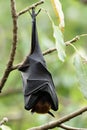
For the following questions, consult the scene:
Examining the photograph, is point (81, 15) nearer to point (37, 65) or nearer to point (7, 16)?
point (7, 16)

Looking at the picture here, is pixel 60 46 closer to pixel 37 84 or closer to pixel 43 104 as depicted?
pixel 43 104

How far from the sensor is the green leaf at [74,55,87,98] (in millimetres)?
2645

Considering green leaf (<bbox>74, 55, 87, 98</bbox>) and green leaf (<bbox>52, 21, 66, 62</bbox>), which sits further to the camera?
green leaf (<bbox>74, 55, 87, 98</bbox>)

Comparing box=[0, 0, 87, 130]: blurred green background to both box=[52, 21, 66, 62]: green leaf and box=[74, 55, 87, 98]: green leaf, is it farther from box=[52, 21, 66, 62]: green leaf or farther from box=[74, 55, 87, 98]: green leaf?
box=[52, 21, 66, 62]: green leaf

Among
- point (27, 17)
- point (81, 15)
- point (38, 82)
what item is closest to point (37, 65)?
point (38, 82)

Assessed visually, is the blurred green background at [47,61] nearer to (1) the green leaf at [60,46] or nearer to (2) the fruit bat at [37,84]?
(2) the fruit bat at [37,84]

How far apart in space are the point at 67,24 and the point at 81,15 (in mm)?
325

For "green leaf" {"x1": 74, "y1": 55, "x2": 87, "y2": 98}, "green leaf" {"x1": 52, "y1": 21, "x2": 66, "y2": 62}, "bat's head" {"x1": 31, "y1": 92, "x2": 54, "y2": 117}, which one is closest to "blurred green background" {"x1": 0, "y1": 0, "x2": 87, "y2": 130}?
"bat's head" {"x1": 31, "y1": 92, "x2": 54, "y2": 117}

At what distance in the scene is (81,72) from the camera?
2709 millimetres

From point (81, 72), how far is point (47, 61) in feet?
7.84

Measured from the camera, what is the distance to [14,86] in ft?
19.1

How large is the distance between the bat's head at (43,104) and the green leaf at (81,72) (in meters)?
0.45

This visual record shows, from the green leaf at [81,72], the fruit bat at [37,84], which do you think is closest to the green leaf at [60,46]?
the green leaf at [81,72]

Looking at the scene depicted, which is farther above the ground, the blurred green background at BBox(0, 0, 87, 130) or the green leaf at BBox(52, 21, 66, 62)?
the green leaf at BBox(52, 21, 66, 62)
